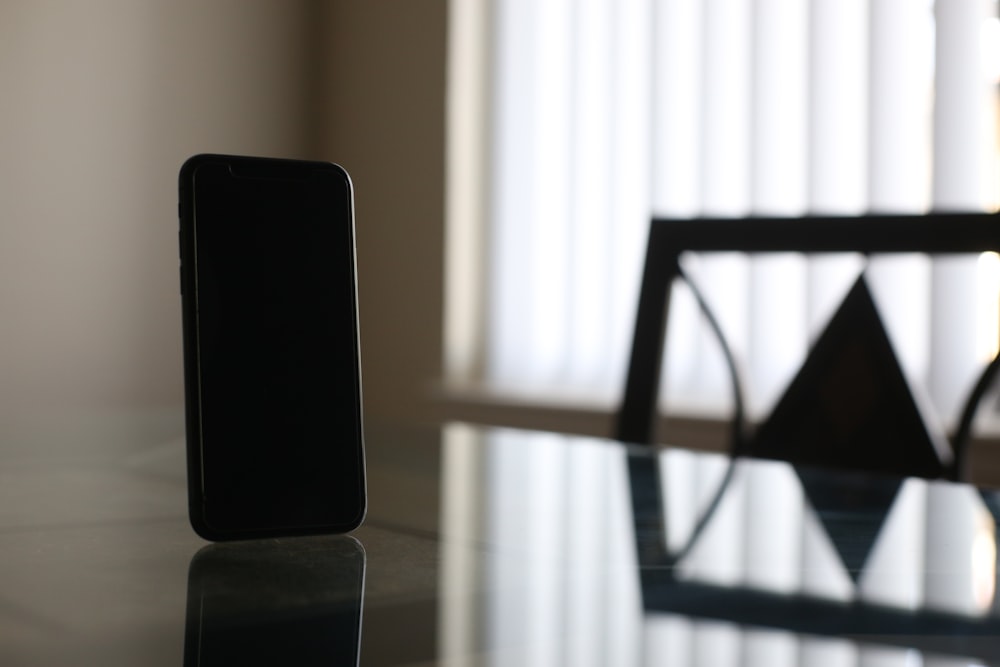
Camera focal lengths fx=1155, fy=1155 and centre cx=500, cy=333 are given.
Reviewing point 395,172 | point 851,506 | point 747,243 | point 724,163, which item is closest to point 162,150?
point 395,172

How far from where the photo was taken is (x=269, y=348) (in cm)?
46

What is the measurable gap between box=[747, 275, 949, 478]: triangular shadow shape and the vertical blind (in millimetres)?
868

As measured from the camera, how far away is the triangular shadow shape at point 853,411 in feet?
3.32

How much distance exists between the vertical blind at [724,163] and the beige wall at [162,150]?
276 mm

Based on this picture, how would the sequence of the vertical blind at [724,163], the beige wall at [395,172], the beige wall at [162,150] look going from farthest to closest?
the beige wall at [395,172], the beige wall at [162,150], the vertical blind at [724,163]

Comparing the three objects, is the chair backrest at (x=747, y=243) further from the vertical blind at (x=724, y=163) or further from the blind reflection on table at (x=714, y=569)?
the vertical blind at (x=724, y=163)

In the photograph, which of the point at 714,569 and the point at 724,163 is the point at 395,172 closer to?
the point at 724,163

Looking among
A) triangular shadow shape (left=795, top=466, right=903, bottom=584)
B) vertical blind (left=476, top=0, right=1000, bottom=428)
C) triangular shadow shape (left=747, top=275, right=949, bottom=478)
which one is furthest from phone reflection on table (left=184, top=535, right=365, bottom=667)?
vertical blind (left=476, top=0, right=1000, bottom=428)

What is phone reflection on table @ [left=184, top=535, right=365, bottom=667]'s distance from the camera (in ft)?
A: 1.01

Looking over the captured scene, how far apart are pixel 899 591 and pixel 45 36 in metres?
2.92

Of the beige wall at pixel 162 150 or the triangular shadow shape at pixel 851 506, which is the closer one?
the triangular shadow shape at pixel 851 506

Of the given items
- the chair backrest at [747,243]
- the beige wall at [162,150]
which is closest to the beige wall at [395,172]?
the beige wall at [162,150]

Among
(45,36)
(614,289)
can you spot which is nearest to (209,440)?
(614,289)

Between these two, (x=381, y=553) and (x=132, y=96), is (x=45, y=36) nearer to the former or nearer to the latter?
(x=132, y=96)
